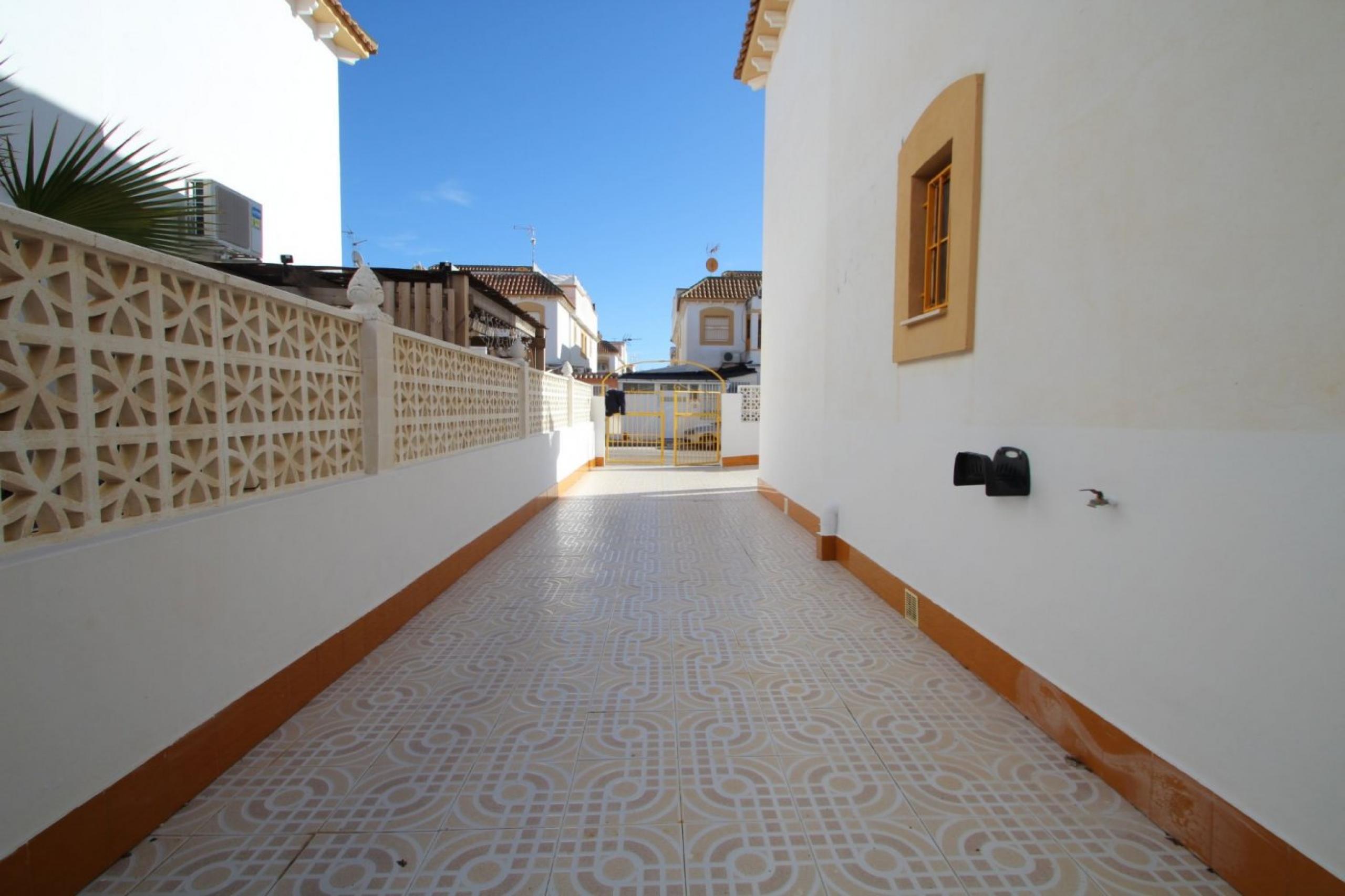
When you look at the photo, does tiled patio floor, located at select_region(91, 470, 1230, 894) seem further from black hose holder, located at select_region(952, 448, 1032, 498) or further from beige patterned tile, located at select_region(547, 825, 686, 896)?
black hose holder, located at select_region(952, 448, 1032, 498)

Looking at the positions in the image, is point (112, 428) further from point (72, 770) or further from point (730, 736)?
point (730, 736)

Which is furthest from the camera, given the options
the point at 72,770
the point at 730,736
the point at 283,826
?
the point at 730,736

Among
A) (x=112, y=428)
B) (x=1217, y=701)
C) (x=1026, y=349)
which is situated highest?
(x=1026, y=349)

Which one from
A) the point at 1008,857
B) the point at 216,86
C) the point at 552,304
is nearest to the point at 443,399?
the point at 1008,857

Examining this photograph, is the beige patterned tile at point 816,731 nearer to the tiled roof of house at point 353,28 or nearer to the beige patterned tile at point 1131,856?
the beige patterned tile at point 1131,856

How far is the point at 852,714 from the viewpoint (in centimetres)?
283

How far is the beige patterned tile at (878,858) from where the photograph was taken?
1837 millimetres

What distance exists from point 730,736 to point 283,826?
1611 mm

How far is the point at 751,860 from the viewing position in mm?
1938

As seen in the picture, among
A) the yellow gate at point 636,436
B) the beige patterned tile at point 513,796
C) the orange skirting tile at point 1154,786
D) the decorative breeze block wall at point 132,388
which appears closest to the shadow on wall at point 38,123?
the decorative breeze block wall at point 132,388

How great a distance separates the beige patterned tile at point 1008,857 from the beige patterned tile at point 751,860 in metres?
0.44

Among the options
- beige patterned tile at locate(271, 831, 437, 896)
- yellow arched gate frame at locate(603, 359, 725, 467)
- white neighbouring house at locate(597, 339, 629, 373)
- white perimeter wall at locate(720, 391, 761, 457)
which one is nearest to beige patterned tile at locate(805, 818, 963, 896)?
beige patterned tile at locate(271, 831, 437, 896)

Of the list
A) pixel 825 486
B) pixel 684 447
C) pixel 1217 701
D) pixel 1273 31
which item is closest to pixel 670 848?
pixel 1217 701

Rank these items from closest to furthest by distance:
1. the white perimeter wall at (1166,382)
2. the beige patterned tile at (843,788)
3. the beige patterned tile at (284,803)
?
1. the white perimeter wall at (1166,382)
2. the beige patterned tile at (284,803)
3. the beige patterned tile at (843,788)
